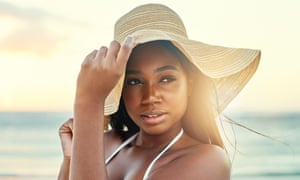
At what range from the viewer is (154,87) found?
0.80 metres

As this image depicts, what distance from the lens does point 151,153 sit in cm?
88

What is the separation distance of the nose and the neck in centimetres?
9

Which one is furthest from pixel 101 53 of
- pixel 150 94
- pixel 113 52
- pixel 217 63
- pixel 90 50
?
pixel 90 50

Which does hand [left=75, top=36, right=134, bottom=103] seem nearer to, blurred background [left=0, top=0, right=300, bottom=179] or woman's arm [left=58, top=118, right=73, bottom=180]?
woman's arm [left=58, top=118, right=73, bottom=180]

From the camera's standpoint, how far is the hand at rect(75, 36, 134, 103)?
2.14ft

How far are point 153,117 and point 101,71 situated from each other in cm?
18

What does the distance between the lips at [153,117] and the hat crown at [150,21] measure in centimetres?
13

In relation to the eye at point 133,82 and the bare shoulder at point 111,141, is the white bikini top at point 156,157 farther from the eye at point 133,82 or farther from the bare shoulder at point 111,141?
the eye at point 133,82

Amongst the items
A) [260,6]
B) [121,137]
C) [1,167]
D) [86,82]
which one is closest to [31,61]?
[1,167]

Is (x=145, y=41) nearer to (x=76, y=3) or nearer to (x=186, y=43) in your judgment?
(x=186, y=43)

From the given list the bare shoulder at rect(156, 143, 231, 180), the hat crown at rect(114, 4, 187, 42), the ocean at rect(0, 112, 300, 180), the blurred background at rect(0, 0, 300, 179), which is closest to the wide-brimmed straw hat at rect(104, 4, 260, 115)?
the hat crown at rect(114, 4, 187, 42)

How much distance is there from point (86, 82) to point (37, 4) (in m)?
3.38

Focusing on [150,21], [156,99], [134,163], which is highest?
[150,21]

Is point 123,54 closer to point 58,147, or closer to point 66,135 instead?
point 66,135
